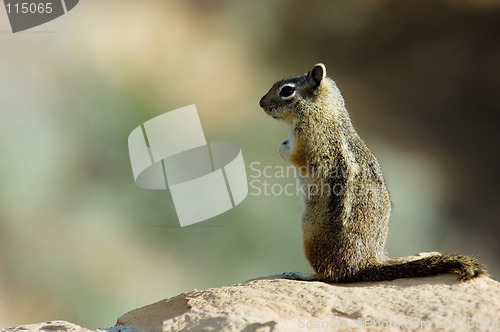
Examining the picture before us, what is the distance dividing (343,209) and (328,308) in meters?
1.12

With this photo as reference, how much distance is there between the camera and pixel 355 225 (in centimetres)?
484

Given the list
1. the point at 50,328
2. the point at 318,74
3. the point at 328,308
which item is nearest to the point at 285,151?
the point at 318,74

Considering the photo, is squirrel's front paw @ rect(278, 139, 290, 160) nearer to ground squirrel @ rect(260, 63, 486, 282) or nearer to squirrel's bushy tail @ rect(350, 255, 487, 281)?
ground squirrel @ rect(260, 63, 486, 282)

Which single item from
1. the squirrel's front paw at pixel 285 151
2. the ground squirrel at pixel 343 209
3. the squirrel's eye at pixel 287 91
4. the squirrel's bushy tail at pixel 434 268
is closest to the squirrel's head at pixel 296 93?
the squirrel's eye at pixel 287 91

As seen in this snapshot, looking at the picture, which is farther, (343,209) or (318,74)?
(318,74)

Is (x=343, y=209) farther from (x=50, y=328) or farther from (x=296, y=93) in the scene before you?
(x=50, y=328)

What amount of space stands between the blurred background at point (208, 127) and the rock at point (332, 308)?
660cm

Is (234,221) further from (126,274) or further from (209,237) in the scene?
(126,274)

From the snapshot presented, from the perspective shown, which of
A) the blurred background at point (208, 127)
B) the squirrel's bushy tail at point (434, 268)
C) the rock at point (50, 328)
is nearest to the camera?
the rock at point (50, 328)

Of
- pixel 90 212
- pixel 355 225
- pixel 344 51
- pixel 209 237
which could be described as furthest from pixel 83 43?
pixel 355 225

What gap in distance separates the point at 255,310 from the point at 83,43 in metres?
9.40

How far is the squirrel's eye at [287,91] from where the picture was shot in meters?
5.77

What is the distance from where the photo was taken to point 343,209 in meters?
4.86

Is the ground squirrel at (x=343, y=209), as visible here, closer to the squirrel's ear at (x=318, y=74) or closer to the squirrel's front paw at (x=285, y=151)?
the squirrel's front paw at (x=285, y=151)
